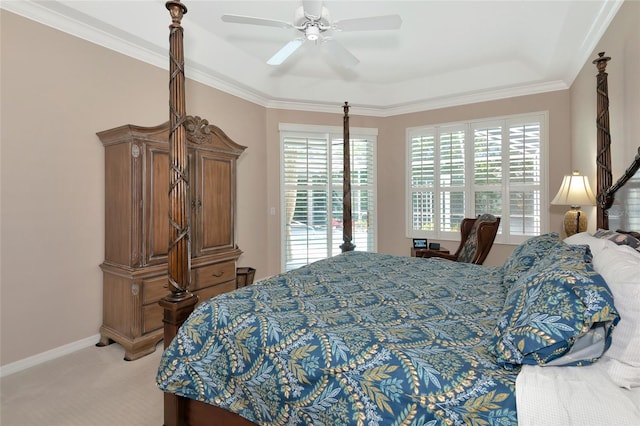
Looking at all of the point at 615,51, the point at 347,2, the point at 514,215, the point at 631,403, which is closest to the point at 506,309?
the point at 631,403

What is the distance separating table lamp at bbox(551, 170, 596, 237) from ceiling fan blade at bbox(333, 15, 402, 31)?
2.07 m

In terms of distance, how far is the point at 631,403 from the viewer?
3.11ft

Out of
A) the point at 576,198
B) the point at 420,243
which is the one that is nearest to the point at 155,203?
the point at 420,243

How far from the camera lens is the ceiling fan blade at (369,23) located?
2.42 m

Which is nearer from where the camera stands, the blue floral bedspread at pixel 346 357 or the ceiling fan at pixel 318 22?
the blue floral bedspread at pixel 346 357

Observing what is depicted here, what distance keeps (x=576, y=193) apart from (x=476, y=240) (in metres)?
1.02

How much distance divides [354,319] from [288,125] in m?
4.02

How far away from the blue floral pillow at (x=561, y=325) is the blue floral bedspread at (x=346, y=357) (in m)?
0.09

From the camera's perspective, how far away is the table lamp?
2818 mm

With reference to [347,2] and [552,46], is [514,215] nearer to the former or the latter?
[552,46]

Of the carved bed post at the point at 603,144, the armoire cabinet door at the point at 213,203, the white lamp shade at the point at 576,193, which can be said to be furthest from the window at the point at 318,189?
the carved bed post at the point at 603,144

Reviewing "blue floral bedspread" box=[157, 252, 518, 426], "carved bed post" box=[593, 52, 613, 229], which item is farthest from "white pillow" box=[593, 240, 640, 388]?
"carved bed post" box=[593, 52, 613, 229]

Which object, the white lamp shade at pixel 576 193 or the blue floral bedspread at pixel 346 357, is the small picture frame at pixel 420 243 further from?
the blue floral bedspread at pixel 346 357

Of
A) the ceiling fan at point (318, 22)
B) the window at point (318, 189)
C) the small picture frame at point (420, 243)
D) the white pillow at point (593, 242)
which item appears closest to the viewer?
the white pillow at point (593, 242)
